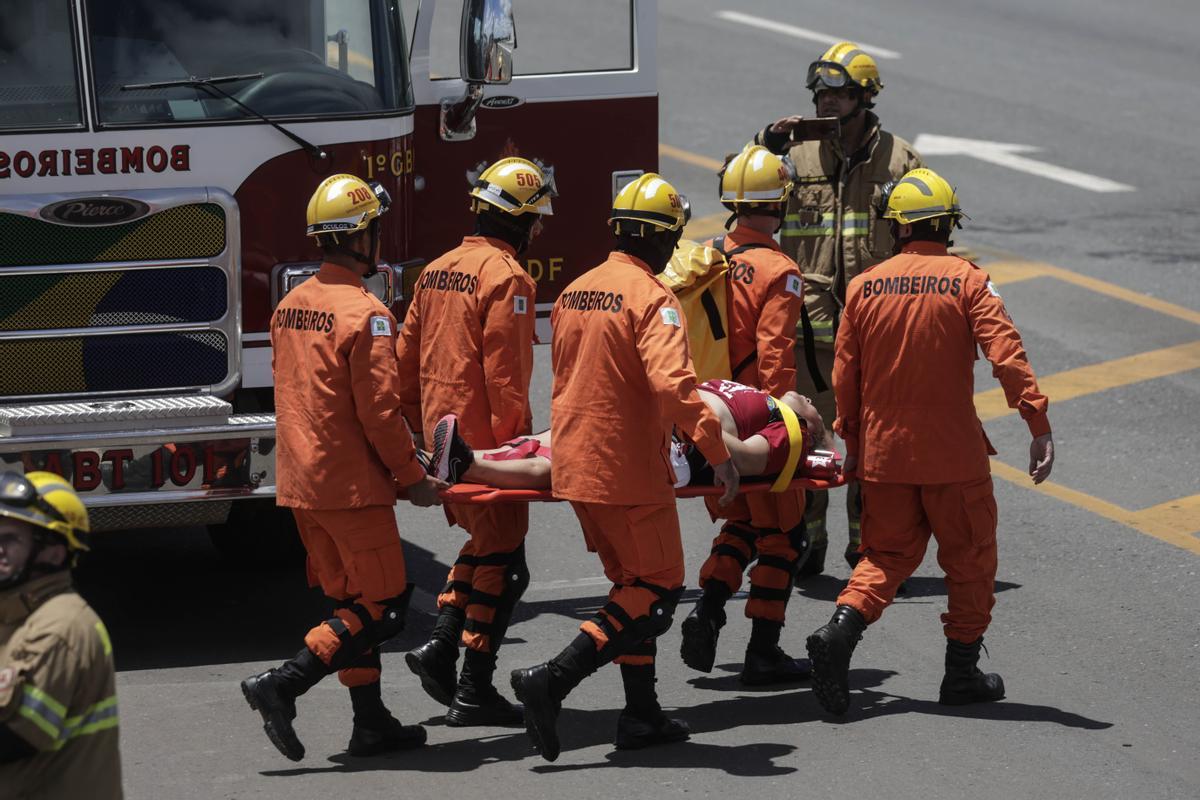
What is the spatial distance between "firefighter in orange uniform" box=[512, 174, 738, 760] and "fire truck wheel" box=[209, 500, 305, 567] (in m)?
2.68

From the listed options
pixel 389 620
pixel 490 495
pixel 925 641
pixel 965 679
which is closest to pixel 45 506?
pixel 389 620

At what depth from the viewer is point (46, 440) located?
25.0 feet

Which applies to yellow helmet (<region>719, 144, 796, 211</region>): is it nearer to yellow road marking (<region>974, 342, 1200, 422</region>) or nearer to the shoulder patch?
the shoulder patch

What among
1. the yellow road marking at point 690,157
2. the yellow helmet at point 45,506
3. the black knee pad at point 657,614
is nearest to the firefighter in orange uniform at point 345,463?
the black knee pad at point 657,614

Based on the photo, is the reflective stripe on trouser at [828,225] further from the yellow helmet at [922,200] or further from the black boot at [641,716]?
the black boot at [641,716]

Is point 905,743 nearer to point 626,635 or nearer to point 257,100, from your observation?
point 626,635

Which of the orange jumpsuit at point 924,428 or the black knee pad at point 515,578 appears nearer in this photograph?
the orange jumpsuit at point 924,428

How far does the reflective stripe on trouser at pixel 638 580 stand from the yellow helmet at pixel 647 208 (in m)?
1.00

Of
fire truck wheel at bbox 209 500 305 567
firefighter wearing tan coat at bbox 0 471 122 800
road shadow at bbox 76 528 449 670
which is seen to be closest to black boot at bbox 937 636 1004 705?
road shadow at bbox 76 528 449 670

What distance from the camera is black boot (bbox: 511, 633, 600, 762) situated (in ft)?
22.5

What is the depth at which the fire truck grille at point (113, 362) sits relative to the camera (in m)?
8.16

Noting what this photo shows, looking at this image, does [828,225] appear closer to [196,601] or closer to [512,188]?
[512,188]

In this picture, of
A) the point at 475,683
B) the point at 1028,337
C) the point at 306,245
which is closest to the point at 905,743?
the point at 475,683

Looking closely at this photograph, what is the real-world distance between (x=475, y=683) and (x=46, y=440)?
6.21 ft
